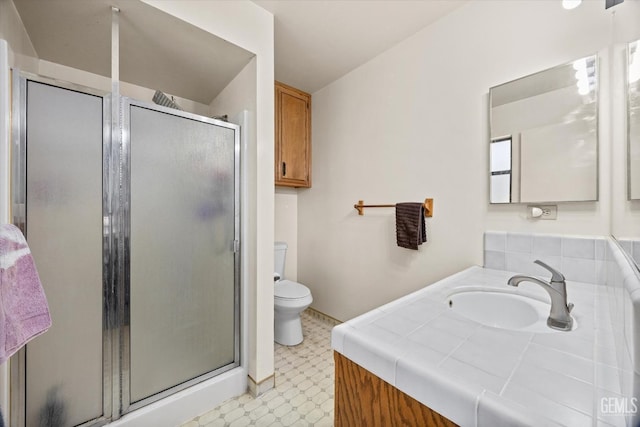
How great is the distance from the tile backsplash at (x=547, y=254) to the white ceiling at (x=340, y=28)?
1.42 metres

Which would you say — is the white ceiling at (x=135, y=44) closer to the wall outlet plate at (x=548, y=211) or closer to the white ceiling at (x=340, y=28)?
the white ceiling at (x=340, y=28)

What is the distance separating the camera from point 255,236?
1593 millimetres

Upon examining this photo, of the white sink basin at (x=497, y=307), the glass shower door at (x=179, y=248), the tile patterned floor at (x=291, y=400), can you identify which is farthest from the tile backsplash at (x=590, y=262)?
the glass shower door at (x=179, y=248)

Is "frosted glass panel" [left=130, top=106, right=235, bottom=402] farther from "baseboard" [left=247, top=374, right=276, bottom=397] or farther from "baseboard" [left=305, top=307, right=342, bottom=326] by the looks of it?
→ "baseboard" [left=305, top=307, right=342, bottom=326]

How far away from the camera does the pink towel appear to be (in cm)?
68

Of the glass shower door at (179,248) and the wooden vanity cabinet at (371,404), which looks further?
the glass shower door at (179,248)

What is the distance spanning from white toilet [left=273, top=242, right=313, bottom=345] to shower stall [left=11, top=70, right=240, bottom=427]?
493mm

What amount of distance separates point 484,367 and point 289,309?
162cm

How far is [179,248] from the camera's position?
1427 millimetres

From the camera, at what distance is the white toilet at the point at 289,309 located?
2.02 m

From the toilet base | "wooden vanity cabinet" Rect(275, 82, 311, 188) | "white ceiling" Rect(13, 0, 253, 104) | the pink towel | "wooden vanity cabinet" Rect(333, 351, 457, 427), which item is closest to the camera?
"wooden vanity cabinet" Rect(333, 351, 457, 427)

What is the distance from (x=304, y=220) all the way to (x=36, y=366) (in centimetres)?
208

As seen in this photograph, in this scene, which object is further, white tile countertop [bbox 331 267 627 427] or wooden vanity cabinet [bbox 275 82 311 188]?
wooden vanity cabinet [bbox 275 82 311 188]

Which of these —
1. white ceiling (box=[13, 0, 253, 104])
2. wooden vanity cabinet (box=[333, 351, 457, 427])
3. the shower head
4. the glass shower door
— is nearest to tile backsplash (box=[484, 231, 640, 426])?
wooden vanity cabinet (box=[333, 351, 457, 427])
